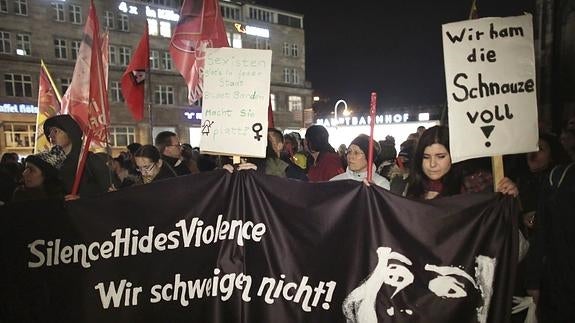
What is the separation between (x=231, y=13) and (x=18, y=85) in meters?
21.1

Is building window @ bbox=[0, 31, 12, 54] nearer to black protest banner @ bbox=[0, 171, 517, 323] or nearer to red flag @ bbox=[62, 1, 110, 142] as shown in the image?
red flag @ bbox=[62, 1, 110, 142]

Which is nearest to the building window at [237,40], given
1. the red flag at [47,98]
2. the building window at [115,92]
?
the building window at [115,92]

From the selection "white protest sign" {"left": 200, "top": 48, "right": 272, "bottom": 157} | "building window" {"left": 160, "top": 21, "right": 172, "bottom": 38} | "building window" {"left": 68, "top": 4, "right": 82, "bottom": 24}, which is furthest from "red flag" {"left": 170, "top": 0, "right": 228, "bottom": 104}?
"building window" {"left": 160, "top": 21, "right": 172, "bottom": 38}

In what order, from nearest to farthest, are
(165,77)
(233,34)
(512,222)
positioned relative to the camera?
(512,222) → (165,77) → (233,34)

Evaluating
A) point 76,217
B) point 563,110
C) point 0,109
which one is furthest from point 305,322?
point 0,109

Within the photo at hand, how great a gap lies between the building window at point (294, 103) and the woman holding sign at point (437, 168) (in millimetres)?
42456

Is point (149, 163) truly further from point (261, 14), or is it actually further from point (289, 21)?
point (289, 21)

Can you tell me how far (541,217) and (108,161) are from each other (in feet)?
13.7

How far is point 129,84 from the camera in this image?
5199 millimetres

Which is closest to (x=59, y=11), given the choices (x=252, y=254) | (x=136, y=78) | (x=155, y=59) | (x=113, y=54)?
(x=113, y=54)

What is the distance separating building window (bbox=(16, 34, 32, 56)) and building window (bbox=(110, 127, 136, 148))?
8006mm

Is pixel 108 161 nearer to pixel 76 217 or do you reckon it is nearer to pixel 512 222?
pixel 76 217

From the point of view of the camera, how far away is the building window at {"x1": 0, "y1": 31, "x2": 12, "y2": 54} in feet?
92.8

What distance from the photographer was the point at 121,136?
32.6 meters
